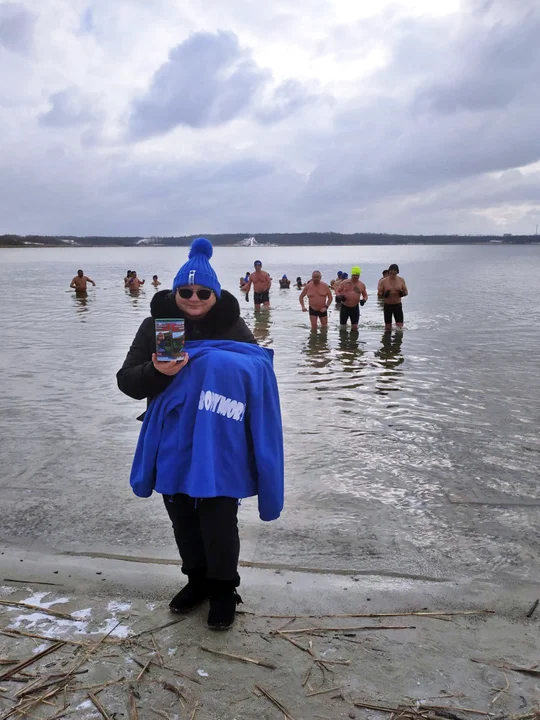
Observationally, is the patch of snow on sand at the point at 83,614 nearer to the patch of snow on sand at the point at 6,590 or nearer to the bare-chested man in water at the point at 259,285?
the patch of snow on sand at the point at 6,590

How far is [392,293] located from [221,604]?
12951 mm

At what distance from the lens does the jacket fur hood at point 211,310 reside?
9.09ft

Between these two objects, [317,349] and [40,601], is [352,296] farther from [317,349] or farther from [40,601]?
[40,601]

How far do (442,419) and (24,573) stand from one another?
17.5 feet

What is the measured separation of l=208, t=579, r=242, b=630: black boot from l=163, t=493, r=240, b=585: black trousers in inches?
1.5

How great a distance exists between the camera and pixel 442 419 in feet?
23.4

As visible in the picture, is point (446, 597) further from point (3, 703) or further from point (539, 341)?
point (539, 341)

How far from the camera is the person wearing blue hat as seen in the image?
261 centimetres

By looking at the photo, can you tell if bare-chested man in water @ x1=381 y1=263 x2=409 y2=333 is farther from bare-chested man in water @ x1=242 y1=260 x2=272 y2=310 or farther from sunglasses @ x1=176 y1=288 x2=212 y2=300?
sunglasses @ x1=176 y1=288 x2=212 y2=300

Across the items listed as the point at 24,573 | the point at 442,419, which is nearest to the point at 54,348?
the point at 442,419

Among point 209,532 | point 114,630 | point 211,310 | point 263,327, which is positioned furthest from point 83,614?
point 263,327

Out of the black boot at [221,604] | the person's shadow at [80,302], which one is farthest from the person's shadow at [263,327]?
the black boot at [221,604]

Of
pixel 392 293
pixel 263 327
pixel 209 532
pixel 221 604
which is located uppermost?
pixel 392 293

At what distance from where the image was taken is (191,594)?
2.97 m
